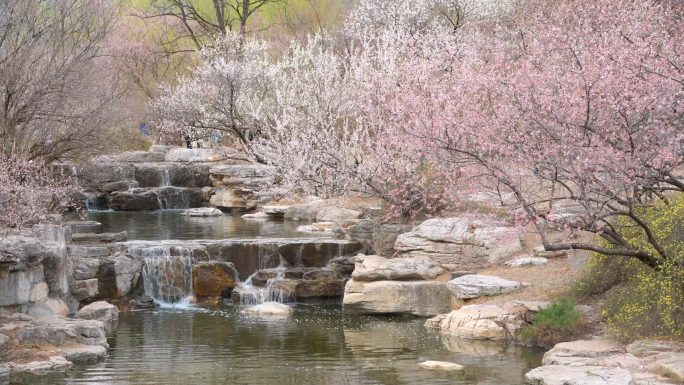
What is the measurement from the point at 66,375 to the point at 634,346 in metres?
6.76

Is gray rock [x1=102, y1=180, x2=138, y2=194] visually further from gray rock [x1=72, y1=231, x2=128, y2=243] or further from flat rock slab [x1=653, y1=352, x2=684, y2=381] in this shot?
flat rock slab [x1=653, y1=352, x2=684, y2=381]

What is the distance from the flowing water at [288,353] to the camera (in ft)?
35.5

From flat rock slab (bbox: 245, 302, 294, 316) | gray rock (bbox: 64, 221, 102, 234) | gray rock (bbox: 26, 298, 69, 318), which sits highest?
gray rock (bbox: 64, 221, 102, 234)

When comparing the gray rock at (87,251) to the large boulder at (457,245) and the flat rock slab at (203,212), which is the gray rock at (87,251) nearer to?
the large boulder at (457,245)

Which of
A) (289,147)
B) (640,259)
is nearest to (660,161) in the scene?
(640,259)

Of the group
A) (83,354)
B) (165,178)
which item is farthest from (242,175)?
(83,354)

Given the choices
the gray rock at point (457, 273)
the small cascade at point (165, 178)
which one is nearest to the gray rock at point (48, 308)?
the gray rock at point (457, 273)

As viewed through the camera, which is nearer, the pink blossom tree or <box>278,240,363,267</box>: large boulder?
the pink blossom tree

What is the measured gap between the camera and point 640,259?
11008 mm

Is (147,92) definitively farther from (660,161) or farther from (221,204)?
(660,161)

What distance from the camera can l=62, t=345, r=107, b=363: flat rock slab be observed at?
1169cm

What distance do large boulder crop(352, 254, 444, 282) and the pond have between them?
5.56 m

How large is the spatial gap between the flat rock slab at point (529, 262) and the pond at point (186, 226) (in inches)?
256

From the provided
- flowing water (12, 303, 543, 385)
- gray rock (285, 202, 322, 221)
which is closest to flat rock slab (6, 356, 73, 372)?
flowing water (12, 303, 543, 385)
